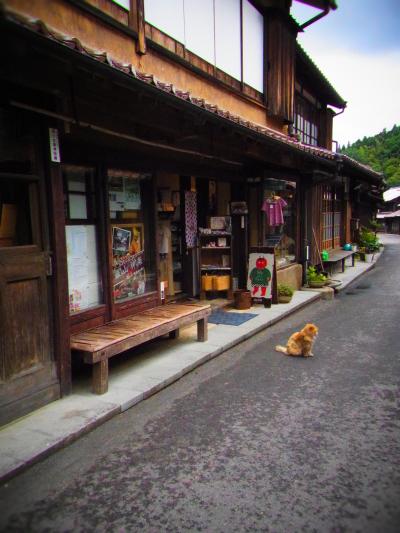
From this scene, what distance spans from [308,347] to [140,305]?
9.47ft

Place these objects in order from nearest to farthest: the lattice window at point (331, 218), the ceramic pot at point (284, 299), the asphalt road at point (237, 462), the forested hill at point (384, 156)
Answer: the asphalt road at point (237, 462) < the ceramic pot at point (284, 299) < the lattice window at point (331, 218) < the forested hill at point (384, 156)

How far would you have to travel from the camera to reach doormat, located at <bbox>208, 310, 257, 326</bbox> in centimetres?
870

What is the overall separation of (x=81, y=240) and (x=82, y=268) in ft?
1.35

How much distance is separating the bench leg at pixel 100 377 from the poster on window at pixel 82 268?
1148mm

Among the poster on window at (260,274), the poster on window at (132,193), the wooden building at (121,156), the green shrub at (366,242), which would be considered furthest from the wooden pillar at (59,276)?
the green shrub at (366,242)

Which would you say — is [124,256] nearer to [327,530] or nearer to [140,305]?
[140,305]

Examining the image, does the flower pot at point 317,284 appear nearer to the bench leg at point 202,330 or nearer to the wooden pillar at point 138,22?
the bench leg at point 202,330

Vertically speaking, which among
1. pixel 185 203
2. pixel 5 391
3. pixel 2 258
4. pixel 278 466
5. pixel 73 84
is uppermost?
pixel 73 84

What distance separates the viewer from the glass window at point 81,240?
5770mm

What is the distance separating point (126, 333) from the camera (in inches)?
217

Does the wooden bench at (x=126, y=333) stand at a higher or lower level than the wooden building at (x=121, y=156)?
lower

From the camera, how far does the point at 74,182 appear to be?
5.84 metres

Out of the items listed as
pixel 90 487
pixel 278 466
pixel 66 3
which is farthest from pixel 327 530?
pixel 66 3

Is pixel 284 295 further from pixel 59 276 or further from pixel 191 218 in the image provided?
pixel 59 276
